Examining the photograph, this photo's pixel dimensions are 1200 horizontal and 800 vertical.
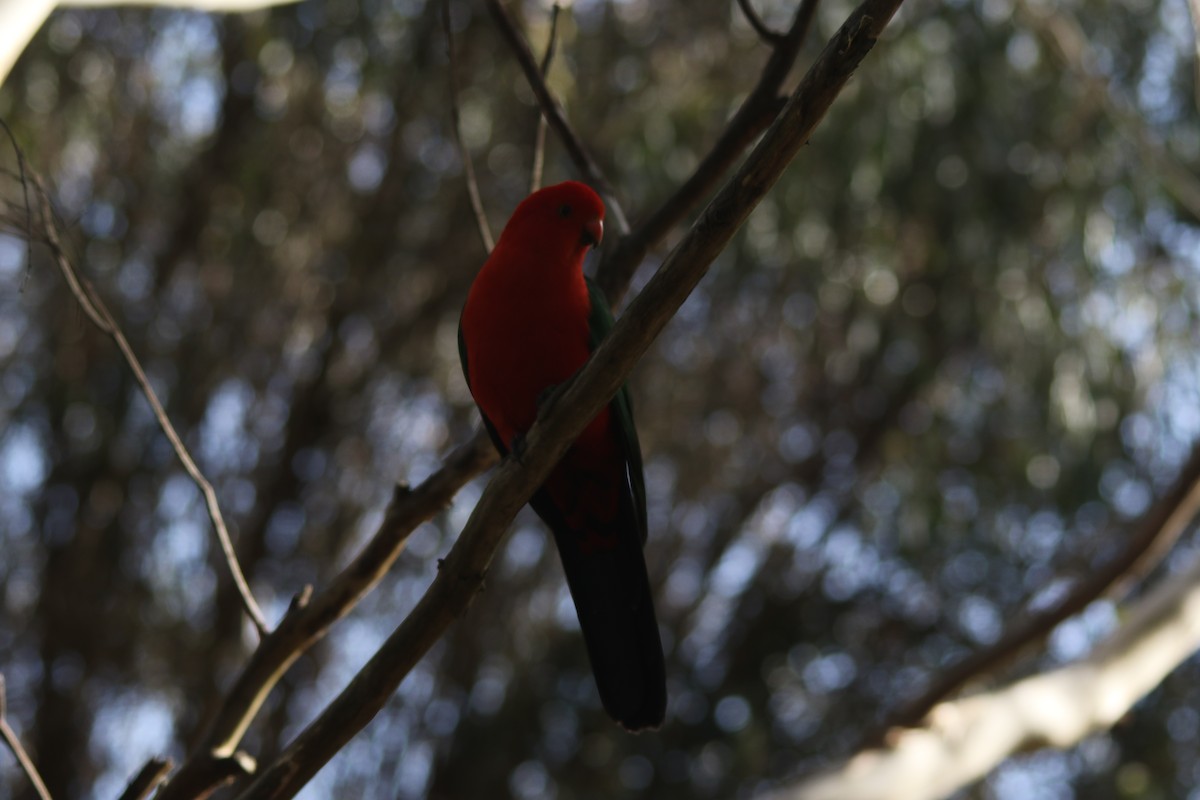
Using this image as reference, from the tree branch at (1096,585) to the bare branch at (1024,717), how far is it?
173 mm

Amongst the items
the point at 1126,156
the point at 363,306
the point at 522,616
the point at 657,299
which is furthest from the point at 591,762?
the point at 657,299

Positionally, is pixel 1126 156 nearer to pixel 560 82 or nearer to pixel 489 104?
pixel 560 82

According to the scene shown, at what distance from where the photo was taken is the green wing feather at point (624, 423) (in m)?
2.56

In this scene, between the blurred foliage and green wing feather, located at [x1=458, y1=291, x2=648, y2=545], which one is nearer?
green wing feather, located at [x1=458, y1=291, x2=648, y2=545]

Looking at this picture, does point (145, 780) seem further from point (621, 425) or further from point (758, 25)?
point (758, 25)

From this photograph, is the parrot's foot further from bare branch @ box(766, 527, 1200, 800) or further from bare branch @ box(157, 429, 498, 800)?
bare branch @ box(766, 527, 1200, 800)

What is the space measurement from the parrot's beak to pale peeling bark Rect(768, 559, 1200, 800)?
5.55 feet

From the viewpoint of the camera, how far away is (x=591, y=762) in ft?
21.9

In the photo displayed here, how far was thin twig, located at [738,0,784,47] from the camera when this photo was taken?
259 cm

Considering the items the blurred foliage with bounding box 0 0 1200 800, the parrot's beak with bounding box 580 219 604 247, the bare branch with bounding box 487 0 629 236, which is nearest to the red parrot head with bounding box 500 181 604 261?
the parrot's beak with bounding box 580 219 604 247

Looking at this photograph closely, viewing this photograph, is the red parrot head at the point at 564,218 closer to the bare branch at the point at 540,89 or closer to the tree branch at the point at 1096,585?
the bare branch at the point at 540,89

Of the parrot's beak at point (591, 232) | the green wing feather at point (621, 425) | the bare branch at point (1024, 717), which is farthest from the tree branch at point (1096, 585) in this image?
the parrot's beak at point (591, 232)

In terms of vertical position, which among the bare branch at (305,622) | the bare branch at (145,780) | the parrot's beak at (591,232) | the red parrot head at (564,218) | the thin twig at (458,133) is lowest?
the bare branch at (305,622)

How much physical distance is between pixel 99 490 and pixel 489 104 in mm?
2963
